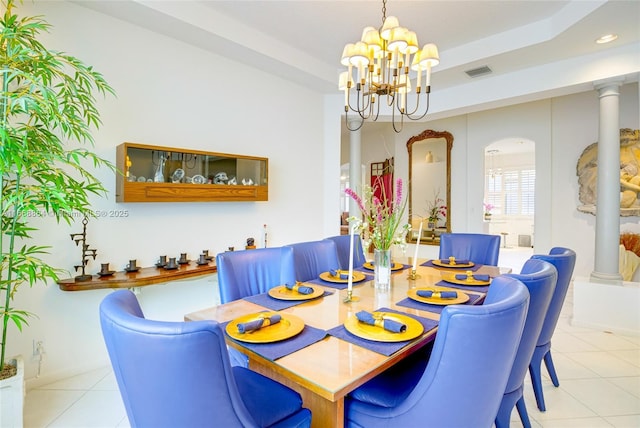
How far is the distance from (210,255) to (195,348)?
8.50 ft

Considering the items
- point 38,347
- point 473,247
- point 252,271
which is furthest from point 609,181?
point 38,347

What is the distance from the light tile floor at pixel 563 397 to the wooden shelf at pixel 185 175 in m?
1.38

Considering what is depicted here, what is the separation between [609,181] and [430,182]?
313cm

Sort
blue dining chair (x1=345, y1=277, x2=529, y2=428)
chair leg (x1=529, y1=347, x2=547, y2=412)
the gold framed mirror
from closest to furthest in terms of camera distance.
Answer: blue dining chair (x1=345, y1=277, x2=529, y2=428) → chair leg (x1=529, y1=347, x2=547, y2=412) → the gold framed mirror

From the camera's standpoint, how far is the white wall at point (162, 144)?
7.93 feet

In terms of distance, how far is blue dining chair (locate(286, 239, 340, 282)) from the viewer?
2.44m

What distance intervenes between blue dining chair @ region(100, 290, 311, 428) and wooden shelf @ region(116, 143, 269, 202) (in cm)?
186

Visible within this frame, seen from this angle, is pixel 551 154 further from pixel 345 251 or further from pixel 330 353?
pixel 330 353

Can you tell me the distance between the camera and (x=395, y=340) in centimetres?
124

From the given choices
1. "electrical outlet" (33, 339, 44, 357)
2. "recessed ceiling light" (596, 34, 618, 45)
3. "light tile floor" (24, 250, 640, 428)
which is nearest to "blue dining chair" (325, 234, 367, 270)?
"light tile floor" (24, 250, 640, 428)

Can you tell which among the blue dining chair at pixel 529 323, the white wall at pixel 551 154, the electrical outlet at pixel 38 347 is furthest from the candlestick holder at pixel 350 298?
the white wall at pixel 551 154

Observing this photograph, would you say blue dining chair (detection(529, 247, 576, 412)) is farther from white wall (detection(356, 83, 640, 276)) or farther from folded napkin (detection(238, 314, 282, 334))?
white wall (detection(356, 83, 640, 276))

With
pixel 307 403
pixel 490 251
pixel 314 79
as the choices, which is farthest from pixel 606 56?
pixel 307 403

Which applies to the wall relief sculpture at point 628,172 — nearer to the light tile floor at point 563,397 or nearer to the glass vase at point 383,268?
the light tile floor at point 563,397
